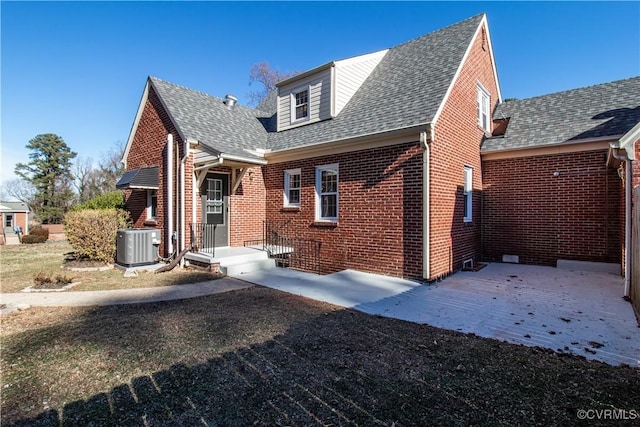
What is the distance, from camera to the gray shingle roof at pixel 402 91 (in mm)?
8297

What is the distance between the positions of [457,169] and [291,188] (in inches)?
203

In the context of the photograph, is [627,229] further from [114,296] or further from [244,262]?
[114,296]

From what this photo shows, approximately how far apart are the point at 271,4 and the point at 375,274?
10.4m

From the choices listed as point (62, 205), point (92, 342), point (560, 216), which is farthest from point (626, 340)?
point (62, 205)

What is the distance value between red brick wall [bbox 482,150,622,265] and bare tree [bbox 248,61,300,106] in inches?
870

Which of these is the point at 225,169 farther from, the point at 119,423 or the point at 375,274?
the point at 119,423

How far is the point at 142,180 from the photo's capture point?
1102 centimetres

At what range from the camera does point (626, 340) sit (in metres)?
4.28

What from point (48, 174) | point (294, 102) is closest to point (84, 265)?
point (294, 102)

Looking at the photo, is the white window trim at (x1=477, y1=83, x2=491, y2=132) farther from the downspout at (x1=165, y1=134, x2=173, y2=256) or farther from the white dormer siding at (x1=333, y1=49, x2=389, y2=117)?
the downspout at (x1=165, y1=134, x2=173, y2=256)

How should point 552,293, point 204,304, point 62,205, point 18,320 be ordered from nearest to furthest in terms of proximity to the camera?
point 18,320 < point 204,304 < point 552,293 < point 62,205

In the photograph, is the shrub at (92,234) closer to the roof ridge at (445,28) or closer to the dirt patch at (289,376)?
the dirt patch at (289,376)

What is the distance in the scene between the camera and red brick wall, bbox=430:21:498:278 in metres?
7.80

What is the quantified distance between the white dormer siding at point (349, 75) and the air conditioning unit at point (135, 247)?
7077 millimetres
